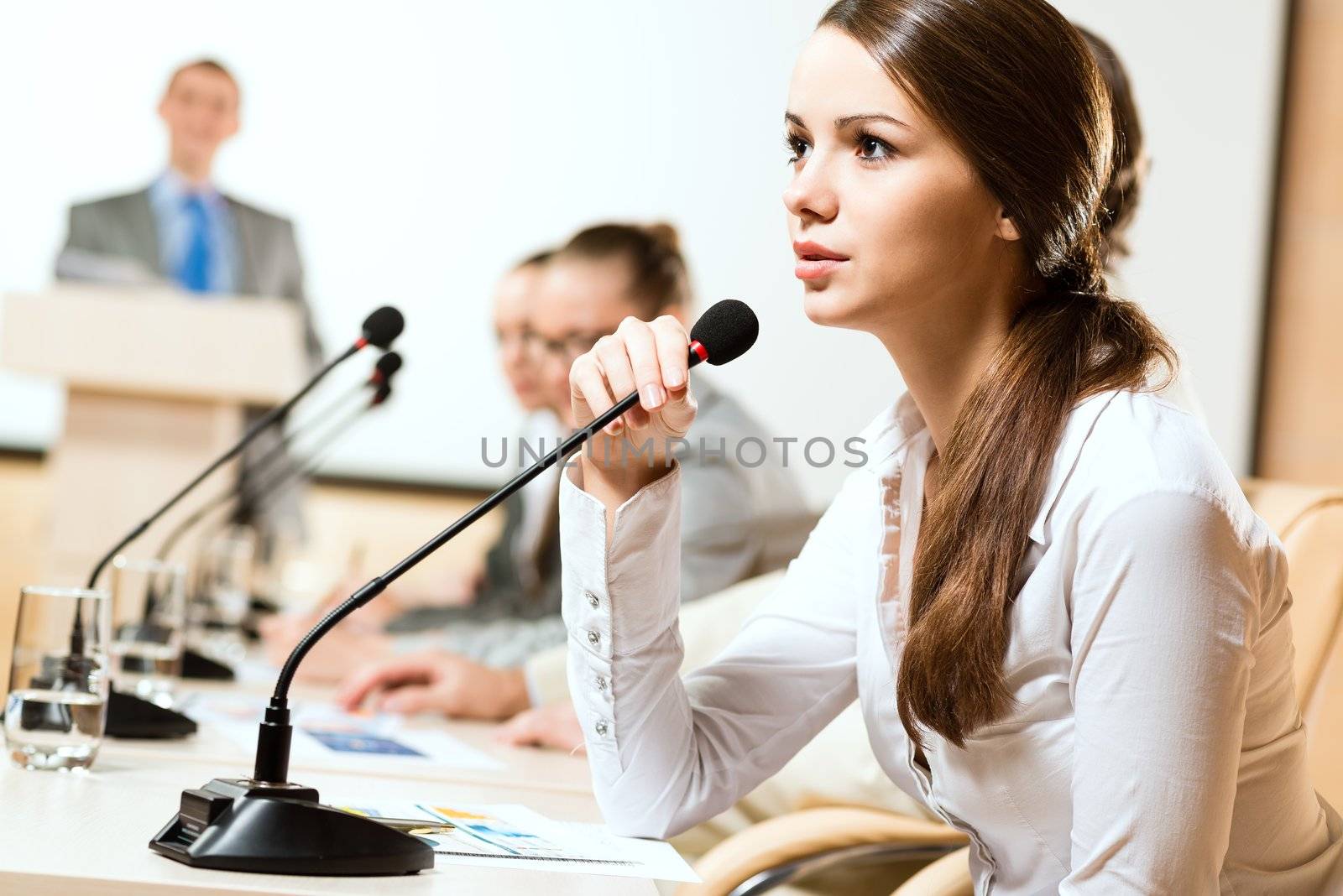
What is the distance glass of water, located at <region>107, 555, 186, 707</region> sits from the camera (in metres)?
1.59

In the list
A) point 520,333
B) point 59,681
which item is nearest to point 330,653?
point 59,681

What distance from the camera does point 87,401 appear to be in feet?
9.36

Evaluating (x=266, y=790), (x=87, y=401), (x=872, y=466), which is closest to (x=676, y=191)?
(x=87, y=401)

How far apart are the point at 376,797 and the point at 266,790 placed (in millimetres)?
274

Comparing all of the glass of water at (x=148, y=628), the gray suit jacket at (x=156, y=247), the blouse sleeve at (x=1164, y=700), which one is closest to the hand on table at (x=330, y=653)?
the glass of water at (x=148, y=628)

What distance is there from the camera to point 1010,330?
112 cm

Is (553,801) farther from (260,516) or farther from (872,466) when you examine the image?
(260,516)

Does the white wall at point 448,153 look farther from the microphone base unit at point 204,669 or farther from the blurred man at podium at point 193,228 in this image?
the microphone base unit at point 204,669

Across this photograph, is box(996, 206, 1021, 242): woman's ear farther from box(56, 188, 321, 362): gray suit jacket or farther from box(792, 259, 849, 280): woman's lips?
box(56, 188, 321, 362): gray suit jacket

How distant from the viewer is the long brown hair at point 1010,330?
3.31 ft

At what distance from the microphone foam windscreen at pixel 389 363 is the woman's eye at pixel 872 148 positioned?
0.80m

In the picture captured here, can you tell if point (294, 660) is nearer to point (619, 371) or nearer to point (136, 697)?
point (619, 371)

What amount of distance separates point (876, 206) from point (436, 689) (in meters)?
1.00

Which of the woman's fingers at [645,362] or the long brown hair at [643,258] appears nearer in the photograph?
the woman's fingers at [645,362]
